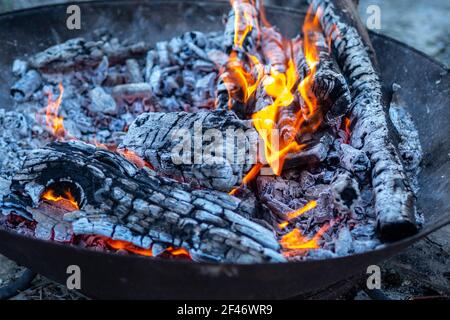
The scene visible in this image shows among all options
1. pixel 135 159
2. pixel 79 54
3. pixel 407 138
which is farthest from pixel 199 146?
pixel 79 54

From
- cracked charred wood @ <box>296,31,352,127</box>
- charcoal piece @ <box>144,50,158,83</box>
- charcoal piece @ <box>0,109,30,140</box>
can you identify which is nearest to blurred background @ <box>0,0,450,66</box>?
charcoal piece @ <box>144,50,158,83</box>

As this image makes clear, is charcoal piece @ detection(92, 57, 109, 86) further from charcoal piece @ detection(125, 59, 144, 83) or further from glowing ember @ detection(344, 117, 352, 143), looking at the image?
glowing ember @ detection(344, 117, 352, 143)

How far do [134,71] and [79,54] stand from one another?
1.36 feet

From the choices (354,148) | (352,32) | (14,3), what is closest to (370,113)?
(354,148)

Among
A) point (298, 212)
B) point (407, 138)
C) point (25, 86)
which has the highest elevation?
point (25, 86)

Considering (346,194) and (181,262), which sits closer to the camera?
(181,262)

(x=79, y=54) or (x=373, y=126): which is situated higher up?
(x=79, y=54)

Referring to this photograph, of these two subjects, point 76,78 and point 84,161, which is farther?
point 76,78

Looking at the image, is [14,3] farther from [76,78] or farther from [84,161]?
[84,161]

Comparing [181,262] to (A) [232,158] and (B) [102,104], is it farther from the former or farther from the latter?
(B) [102,104]

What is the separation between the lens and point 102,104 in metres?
3.25

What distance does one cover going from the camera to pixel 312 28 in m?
3.38

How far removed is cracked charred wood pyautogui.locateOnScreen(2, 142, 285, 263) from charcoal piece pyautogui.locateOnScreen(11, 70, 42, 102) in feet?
3.60
